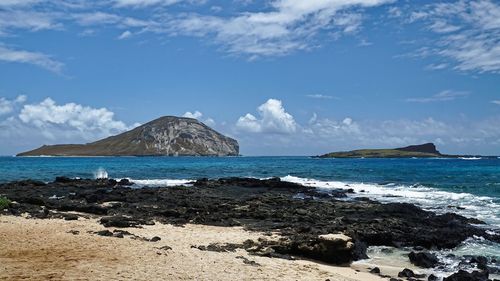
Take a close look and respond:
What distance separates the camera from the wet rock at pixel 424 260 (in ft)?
57.9

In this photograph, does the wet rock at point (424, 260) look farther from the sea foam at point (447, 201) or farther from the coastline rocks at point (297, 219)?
the sea foam at point (447, 201)

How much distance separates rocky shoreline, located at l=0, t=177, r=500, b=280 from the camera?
17922 mm

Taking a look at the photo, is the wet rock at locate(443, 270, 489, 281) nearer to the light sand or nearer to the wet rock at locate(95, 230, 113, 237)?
the light sand

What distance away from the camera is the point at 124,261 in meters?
14.6

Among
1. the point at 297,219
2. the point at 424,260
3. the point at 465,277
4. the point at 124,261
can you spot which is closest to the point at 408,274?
the point at 465,277

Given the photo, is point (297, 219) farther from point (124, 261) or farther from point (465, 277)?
point (124, 261)

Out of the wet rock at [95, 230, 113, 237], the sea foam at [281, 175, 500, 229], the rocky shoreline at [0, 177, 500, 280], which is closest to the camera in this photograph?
the rocky shoreline at [0, 177, 500, 280]

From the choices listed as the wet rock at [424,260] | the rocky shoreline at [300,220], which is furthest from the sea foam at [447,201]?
the wet rock at [424,260]

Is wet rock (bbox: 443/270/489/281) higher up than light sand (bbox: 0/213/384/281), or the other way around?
light sand (bbox: 0/213/384/281)

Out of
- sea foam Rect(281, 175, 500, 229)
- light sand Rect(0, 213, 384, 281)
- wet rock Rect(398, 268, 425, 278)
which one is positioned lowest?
wet rock Rect(398, 268, 425, 278)

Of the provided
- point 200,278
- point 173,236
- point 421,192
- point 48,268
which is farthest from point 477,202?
point 48,268

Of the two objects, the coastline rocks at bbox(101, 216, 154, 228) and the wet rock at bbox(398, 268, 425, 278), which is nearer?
the wet rock at bbox(398, 268, 425, 278)

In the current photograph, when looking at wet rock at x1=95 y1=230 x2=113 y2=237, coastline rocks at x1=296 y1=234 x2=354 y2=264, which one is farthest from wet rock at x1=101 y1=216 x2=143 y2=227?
coastline rocks at x1=296 y1=234 x2=354 y2=264

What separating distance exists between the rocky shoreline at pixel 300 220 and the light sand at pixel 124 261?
1.31 meters
